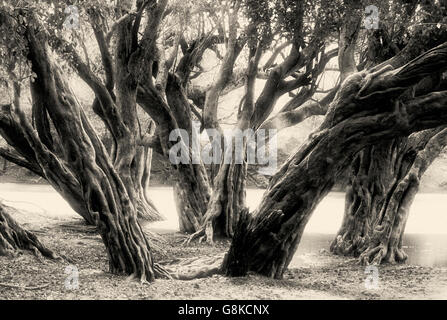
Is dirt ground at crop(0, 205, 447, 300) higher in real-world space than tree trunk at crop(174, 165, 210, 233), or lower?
lower

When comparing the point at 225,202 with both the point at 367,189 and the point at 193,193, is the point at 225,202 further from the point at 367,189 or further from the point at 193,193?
the point at 367,189

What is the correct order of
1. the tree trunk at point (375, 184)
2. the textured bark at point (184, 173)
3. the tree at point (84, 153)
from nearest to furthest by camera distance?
the tree at point (84, 153) → the tree trunk at point (375, 184) → the textured bark at point (184, 173)

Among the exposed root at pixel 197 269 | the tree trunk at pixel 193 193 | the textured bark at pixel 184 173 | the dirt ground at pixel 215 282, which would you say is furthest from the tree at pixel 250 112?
the exposed root at pixel 197 269

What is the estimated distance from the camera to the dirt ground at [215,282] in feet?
24.5

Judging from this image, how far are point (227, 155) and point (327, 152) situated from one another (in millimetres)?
6328

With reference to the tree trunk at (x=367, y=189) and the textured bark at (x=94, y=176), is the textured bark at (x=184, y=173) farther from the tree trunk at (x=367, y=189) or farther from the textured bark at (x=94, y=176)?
the textured bark at (x=94, y=176)

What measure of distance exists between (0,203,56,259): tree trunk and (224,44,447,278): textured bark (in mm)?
3278

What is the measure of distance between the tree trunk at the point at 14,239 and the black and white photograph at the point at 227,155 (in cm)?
3

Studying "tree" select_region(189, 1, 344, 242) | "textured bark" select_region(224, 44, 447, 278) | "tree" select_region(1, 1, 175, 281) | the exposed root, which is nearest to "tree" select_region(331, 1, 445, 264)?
"tree" select_region(189, 1, 344, 242)

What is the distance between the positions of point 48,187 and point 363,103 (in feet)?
87.1

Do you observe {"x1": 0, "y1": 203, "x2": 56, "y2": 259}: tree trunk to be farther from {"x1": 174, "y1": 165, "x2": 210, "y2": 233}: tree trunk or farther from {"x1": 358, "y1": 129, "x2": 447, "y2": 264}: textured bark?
{"x1": 174, "y1": 165, "x2": 210, "y2": 233}: tree trunk

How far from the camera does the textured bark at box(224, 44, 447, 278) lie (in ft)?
26.1

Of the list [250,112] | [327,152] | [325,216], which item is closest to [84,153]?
[327,152]

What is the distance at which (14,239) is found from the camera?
9.78 m
